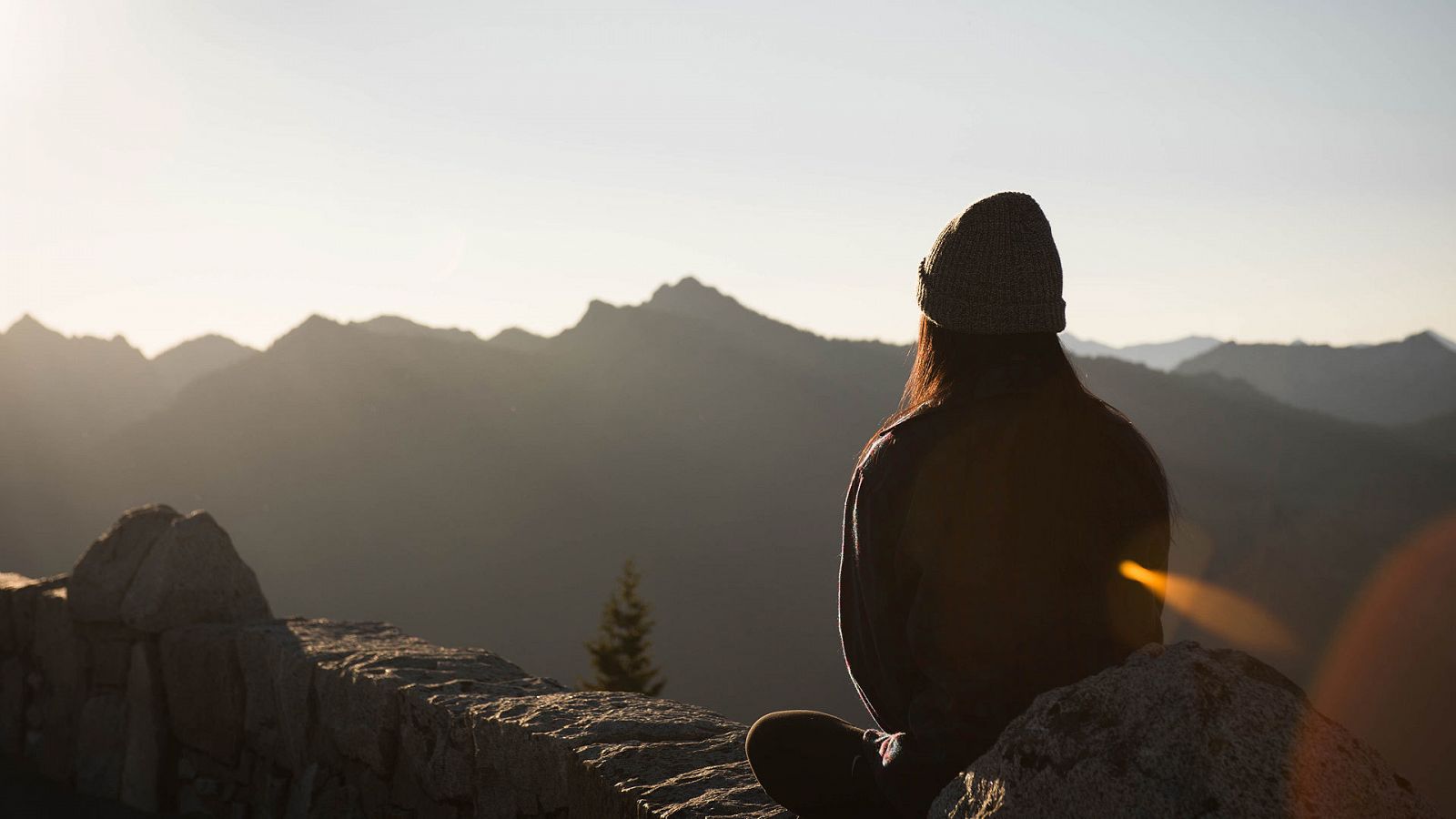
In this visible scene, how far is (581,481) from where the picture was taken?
93.4 meters

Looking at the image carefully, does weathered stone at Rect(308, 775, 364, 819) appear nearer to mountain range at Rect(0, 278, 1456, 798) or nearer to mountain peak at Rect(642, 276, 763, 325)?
mountain range at Rect(0, 278, 1456, 798)

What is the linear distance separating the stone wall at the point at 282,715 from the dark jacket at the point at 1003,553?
36.3 inches

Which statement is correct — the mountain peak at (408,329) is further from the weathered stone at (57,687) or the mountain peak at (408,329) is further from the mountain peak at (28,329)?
the weathered stone at (57,687)

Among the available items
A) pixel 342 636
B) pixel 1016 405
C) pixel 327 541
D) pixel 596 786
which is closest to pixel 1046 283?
pixel 1016 405

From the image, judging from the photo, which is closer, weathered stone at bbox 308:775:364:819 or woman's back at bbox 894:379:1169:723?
woman's back at bbox 894:379:1169:723

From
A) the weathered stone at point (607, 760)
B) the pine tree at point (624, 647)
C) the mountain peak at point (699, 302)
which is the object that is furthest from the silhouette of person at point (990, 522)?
the mountain peak at point (699, 302)

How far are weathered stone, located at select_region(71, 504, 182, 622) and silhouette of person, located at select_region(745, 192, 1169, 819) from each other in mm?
4347

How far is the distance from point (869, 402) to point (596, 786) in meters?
110

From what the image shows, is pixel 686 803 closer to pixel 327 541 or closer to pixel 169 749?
pixel 169 749

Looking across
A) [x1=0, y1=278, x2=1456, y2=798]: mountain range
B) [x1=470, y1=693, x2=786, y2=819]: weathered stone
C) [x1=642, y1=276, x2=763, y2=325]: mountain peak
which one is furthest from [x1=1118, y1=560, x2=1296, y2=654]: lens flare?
[x1=642, y1=276, x2=763, y2=325]: mountain peak

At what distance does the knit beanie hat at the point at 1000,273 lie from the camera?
1829 mm

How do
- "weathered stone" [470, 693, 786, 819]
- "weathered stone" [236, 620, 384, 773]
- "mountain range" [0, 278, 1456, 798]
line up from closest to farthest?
"weathered stone" [470, 693, 786, 819], "weathered stone" [236, 620, 384, 773], "mountain range" [0, 278, 1456, 798]

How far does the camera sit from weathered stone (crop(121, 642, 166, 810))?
4660mm

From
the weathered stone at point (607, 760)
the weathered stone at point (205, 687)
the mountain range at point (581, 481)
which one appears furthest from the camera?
the mountain range at point (581, 481)
